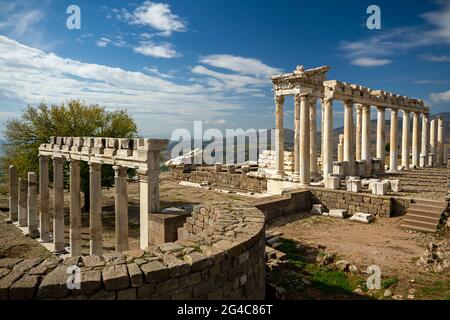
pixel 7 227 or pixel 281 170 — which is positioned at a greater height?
pixel 281 170

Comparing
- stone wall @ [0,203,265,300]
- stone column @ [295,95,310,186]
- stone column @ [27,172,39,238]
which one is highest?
stone column @ [295,95,310,186]

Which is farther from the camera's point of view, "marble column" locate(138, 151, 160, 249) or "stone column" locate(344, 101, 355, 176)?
"stone column" locate(344, 101, 355, 176)

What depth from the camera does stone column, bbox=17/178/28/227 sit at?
17641mm

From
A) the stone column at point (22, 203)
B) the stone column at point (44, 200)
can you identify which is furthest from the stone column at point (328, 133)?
the stone column at point (22, 203)

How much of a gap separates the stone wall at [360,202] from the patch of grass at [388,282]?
6836 millimetres

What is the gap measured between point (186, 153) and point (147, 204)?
26.0m

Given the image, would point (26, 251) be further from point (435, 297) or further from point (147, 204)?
point (435, 297)

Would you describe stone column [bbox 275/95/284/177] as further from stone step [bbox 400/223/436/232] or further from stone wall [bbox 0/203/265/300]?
stone wall [bbox 0/203/265/300]

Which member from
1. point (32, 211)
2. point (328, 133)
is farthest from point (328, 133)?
point (32, 211)

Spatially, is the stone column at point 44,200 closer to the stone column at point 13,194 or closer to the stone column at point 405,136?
the stone column at point 13,194

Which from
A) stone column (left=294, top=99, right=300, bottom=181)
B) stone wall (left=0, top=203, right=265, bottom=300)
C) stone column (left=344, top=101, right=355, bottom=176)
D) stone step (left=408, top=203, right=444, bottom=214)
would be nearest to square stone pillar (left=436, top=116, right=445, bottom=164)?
stone column (left=344, top=101, right=355, bottom=176)

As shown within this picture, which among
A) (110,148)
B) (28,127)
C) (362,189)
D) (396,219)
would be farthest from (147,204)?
(28,127)

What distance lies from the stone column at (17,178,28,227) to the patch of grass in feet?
59.1

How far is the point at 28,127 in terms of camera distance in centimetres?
1945
